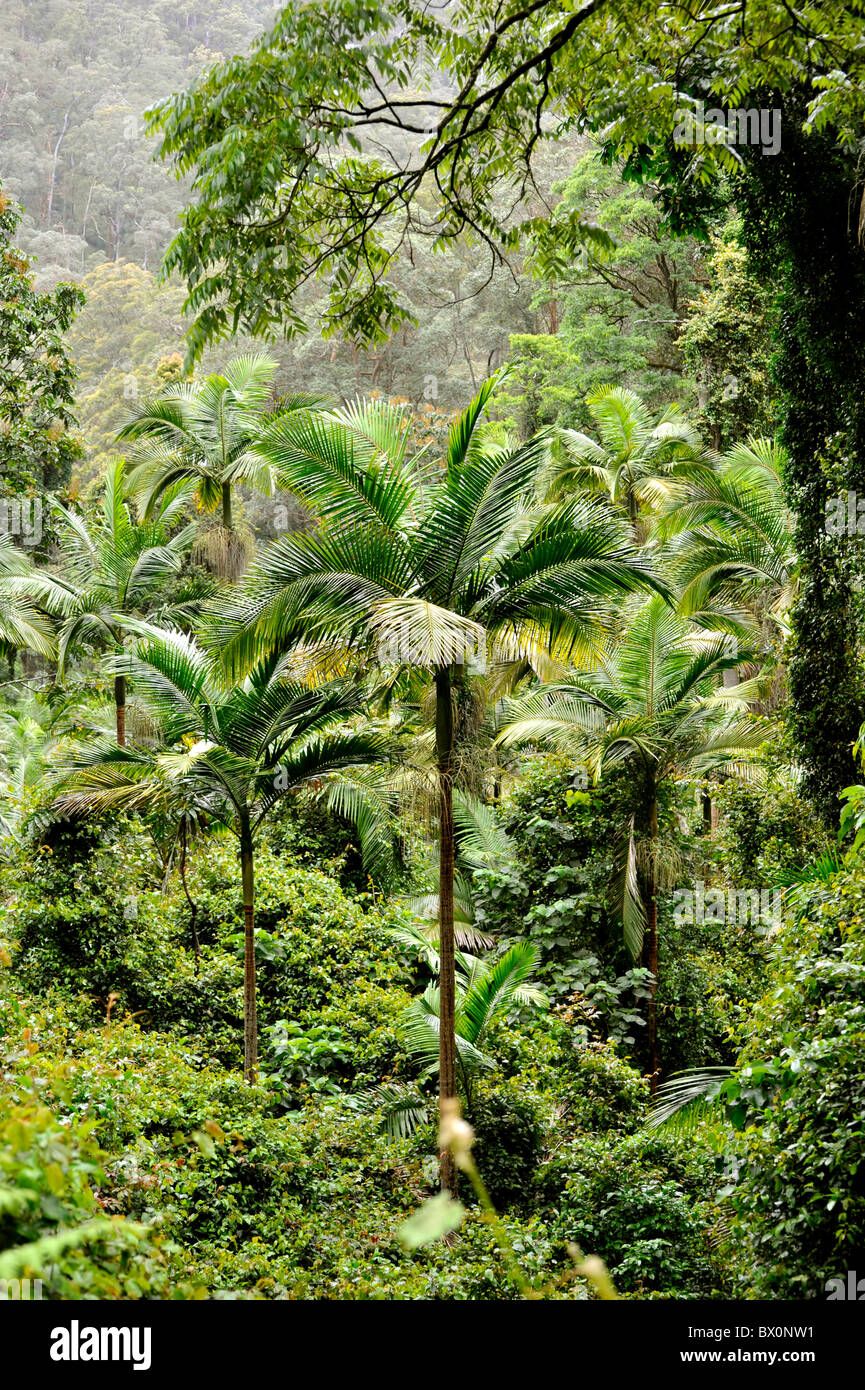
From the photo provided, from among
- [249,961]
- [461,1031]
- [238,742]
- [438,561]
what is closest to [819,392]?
[438,561]

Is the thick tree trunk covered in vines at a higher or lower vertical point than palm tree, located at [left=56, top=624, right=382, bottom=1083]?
higher

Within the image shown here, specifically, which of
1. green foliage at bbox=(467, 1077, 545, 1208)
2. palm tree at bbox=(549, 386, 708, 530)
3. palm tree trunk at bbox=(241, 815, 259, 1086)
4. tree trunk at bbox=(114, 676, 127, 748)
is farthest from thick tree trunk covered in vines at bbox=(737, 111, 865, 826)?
tree trunk at bbox=(114, 676, 127, 748)

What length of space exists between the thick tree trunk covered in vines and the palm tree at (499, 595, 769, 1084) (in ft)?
5.90

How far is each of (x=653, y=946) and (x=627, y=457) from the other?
9179 millimetres

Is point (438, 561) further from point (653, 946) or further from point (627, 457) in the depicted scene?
point (627, 457)

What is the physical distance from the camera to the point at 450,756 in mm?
7750

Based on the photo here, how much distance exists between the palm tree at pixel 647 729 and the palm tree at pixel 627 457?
18.3ft

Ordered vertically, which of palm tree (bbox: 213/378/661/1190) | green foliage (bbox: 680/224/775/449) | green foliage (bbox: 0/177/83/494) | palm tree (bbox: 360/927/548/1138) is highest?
green foliage (bbox: 680/224/775/449)

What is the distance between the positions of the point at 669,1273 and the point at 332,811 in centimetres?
896

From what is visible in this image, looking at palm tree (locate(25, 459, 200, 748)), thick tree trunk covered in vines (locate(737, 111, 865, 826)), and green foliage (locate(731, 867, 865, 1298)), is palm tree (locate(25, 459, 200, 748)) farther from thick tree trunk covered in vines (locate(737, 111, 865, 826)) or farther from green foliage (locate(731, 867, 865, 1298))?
green foliage (locate(731, 867, 865, 1298))

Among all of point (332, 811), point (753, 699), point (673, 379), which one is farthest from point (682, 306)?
point (332, 811)

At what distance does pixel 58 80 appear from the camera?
64875 millimetres

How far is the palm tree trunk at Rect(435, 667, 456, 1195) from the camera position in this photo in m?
7.46
